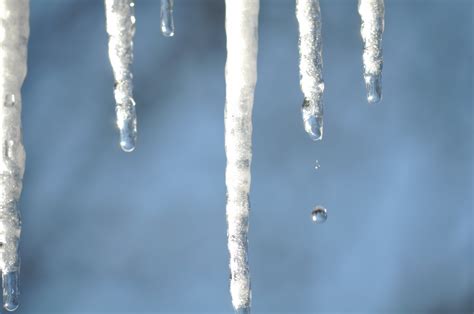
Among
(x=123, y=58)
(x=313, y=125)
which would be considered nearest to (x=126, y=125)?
(x=123, y=58)

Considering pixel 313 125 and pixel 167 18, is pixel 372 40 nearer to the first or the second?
pixel 313 125

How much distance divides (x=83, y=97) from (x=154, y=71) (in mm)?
333

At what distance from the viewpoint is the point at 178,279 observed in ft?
9.86

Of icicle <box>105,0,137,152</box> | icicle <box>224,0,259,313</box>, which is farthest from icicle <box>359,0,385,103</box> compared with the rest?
icicle <box>105,0,137,152</box>

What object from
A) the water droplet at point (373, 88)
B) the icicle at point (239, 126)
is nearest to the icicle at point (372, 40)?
the water droplet at point (373, 88)

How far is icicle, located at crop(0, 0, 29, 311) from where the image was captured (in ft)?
2.40

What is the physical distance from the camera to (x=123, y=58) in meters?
0.79

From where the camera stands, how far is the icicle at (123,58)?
0.77 m

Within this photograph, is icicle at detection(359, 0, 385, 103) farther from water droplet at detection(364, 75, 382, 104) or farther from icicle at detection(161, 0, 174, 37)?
icicle at detection(161, 0, 174, 37)

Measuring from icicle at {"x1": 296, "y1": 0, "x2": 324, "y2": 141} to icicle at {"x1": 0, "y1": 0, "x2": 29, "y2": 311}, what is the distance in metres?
0.29

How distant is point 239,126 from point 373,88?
156 millimetres

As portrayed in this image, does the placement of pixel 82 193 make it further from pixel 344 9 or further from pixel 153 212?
pixel 344 9

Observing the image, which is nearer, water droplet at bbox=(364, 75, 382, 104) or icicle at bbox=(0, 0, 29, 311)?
icicle at bbox=(0, 0, 29, 311)

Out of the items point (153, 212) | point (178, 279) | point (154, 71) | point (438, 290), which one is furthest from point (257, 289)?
point (154, 71)
